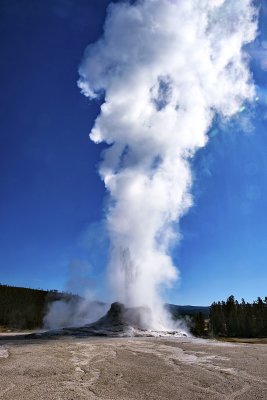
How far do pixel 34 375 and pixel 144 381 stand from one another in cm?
479

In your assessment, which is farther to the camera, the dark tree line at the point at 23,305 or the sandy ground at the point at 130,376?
the dark tree line at the point at 23,305

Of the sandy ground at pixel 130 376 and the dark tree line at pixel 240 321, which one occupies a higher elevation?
the dark tree line at pixel 240 321

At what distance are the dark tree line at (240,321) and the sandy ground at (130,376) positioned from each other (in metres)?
58.7

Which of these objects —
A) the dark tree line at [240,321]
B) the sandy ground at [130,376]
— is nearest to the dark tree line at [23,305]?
the dark tree line at [240,321]

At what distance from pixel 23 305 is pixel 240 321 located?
6105 centimetres

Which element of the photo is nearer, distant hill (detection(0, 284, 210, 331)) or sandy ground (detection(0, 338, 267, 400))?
sandy ground (detection(0, 338, 267, 400))

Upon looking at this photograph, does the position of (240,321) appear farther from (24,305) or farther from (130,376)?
(130,376)

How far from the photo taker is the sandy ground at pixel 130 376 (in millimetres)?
13453

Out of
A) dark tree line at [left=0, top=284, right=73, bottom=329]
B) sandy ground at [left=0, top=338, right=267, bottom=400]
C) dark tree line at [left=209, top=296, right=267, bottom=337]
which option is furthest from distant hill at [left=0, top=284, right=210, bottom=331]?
sandy ground at [left=0, top=338, right=267, bottom=400]

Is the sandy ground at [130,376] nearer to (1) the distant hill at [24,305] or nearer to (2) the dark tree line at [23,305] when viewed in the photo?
(1) the distant hill at [24,305]

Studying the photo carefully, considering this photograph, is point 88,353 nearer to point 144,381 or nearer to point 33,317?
point 144,381

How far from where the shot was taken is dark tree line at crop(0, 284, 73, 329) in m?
97.7

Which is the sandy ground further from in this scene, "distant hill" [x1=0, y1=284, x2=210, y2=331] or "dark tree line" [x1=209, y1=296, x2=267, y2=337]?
"distant hill" [x1=0, y1=284, x2=210, y2=331]

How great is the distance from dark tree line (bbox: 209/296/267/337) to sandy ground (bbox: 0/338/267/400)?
58675mm
